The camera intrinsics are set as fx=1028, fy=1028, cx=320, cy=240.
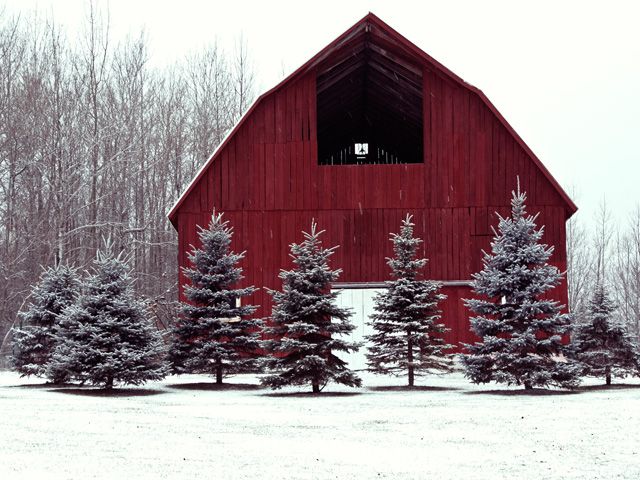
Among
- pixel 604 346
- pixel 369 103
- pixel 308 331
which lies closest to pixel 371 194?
pixel 308 331

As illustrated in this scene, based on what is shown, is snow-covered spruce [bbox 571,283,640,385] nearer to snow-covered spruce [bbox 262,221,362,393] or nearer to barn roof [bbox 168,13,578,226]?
snow-covered spruce [bbox 262,221,362,393]

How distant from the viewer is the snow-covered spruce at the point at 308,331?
20.7m

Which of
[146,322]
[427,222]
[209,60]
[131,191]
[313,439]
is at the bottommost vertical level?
[313,439]

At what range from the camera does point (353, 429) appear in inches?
589

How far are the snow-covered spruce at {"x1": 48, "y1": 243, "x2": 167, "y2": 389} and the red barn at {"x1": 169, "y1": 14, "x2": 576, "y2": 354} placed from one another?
5467 mm

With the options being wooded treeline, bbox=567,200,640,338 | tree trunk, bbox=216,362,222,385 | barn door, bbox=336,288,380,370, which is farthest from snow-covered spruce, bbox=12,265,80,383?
wooded treeline, bbox=567,200,640,338

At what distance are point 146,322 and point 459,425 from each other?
845 cm

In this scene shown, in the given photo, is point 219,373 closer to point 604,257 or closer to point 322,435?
point 322,435

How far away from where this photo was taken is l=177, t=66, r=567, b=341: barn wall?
26.7 metres

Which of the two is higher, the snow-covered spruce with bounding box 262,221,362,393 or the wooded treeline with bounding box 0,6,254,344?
the wooded treeline with bounding box 0,6,254,344

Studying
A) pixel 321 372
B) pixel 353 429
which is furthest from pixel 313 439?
pixel 321 372

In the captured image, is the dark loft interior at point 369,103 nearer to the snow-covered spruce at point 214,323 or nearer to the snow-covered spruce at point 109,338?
the snow-covered spruce at point 214,323

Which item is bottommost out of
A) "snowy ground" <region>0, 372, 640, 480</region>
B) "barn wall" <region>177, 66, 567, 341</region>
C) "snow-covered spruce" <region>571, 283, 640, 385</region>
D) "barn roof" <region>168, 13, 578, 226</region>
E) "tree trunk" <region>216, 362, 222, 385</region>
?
"snowy ground" <region>0, 372, 640, 480</region>

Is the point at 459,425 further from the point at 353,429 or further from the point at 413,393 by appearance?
the point at 413,393
